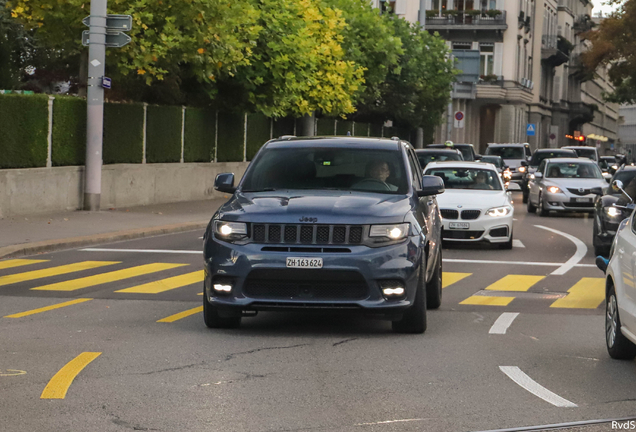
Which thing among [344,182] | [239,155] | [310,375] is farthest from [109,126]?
[310,375]

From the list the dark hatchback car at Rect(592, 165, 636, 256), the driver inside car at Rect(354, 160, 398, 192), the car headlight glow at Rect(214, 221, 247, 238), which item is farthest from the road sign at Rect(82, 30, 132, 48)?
the car headlight glow at Rect(214, 221, 247, 238)

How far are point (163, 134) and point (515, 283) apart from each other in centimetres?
1736

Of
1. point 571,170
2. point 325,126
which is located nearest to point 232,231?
point 571,170

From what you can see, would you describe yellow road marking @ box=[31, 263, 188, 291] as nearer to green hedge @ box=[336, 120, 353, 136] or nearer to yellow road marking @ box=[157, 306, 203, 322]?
yellow road marking @ box=[157, 306, 203, 322]

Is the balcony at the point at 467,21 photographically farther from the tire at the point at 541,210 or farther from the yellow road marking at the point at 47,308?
the yellow road marking at the point at 47,308

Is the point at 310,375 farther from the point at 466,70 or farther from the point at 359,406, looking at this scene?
the point at 466,70

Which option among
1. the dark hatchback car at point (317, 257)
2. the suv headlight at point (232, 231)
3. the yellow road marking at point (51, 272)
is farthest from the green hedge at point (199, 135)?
the suv headlight at point (232, 231)

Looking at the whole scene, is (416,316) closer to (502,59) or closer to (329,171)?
(329,171)

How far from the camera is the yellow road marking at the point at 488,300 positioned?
12495 mm

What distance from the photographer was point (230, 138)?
3619cm

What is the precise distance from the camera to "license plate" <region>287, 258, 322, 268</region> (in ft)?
31.0

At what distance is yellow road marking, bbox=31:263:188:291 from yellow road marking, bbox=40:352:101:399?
15.6 feet

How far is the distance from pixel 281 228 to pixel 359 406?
2838 mm

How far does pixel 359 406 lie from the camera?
7.04 m
